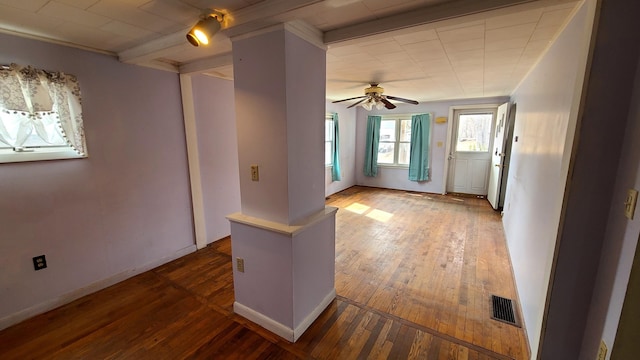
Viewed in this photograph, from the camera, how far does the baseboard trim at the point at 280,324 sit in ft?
5.94

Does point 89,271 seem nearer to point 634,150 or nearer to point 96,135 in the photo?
point 96,135

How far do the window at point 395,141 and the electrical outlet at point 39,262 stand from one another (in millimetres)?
6121

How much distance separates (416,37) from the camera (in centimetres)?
196

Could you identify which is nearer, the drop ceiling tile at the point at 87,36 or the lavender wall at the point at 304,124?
the lavender wall at the point at 304,124

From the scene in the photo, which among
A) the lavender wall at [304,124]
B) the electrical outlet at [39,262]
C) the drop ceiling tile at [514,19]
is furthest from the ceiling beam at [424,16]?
the electrical outlet at [39,262]

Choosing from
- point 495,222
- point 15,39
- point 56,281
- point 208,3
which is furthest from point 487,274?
point 15,39

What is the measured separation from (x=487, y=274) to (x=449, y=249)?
1.93ft

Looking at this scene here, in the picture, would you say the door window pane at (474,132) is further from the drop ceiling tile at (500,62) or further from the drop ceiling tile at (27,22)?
the drop ceiling tile at (27,22)

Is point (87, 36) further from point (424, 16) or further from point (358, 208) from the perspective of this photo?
point (358, 208)

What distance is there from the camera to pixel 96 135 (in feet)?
7.40

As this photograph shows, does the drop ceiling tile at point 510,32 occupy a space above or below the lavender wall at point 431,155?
above

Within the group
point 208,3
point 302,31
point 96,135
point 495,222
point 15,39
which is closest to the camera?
point 208,3

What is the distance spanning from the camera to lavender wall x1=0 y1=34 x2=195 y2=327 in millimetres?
1914

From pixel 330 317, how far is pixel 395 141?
5.23m
